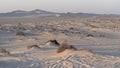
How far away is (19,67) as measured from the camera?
655 inches

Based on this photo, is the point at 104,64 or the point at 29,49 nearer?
the point at 104,64

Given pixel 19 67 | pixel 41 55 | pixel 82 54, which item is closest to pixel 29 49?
pixel 41 55

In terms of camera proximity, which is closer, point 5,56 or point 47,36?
point 5,56

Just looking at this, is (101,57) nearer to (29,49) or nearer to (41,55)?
(41,55)

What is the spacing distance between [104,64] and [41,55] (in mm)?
4194

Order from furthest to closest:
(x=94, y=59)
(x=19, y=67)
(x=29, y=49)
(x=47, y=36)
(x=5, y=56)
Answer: (x=47, y=36)
(x=29, y=49)
(x=5, y=56)
(x=94, y=59)
(x=19, y=67)

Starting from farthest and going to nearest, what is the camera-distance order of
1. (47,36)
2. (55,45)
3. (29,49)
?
(47,36), (55,45), (29,49)

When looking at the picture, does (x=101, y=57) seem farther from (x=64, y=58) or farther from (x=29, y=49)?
(x=29, y=49)

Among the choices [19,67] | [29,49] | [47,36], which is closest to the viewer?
[19,67]

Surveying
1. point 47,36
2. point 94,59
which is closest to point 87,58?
point 94,59

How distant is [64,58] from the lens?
18.4 m

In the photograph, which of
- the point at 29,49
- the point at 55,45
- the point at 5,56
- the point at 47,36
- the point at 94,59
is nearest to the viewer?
the point at 94,59

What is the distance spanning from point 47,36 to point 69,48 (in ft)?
49.3

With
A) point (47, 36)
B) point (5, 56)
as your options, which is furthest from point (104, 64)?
point (47, 36)
